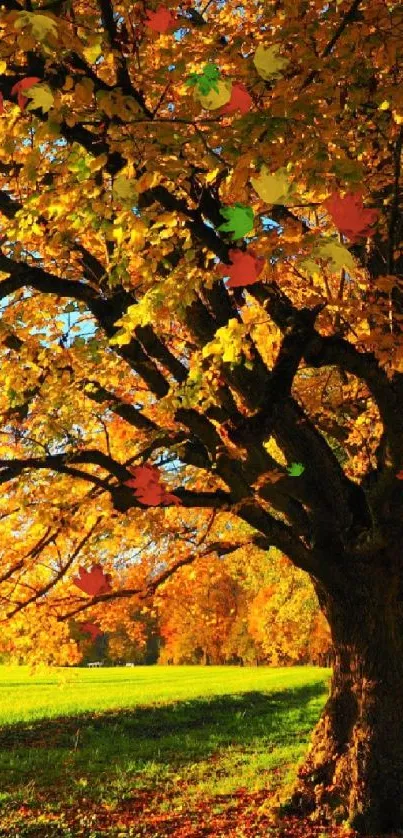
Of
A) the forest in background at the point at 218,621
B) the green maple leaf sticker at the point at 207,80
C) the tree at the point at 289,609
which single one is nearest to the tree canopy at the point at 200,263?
the green maple leaf sticker at the point at 207,80

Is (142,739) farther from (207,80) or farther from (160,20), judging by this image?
(207,80)

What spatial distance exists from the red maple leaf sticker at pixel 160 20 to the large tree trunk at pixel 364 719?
6.05m

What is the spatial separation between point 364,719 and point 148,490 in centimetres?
388

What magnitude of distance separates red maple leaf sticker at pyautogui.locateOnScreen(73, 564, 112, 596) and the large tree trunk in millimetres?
3018

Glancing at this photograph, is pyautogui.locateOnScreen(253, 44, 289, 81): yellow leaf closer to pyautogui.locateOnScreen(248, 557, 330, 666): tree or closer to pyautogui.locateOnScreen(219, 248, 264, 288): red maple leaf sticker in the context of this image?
pyautogui.locateOnScreen(219, 248, 264, 288): red maple leaf sticker

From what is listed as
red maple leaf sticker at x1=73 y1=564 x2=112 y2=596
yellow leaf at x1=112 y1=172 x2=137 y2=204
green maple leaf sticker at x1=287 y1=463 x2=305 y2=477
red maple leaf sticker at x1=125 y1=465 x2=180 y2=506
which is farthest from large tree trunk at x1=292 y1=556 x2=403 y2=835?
yellow leaf at x1=112 y1=172 x2=137 y2=204

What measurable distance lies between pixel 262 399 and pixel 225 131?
6.48 ft

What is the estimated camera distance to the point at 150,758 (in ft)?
48.1

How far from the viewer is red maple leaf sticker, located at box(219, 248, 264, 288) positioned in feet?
13.8

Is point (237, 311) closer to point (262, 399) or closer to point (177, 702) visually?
point (262, 399)

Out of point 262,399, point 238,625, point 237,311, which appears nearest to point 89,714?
point 237,311

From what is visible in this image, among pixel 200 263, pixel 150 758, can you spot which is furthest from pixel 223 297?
pixel 150 758

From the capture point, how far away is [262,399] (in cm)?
536

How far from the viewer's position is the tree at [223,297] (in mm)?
4117
